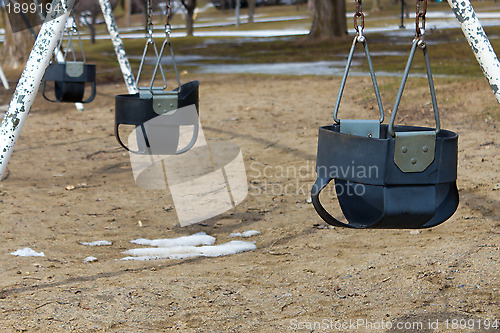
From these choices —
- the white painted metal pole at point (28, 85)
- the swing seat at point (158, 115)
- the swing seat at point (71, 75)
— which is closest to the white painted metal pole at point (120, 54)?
the swing seat at point (71, 75)

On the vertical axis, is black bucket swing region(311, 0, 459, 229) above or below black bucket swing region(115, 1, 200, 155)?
above

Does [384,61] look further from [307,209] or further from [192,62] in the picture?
[307,209]

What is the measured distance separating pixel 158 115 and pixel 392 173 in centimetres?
217

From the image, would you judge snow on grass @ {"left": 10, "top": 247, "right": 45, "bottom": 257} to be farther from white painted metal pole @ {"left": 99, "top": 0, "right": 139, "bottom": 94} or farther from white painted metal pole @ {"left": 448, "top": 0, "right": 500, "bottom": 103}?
white painted metal pole @ {"left": 448, "top": 0, "right": 500, "bottom": 103}

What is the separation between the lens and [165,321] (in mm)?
2707

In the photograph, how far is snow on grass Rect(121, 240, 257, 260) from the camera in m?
3.61

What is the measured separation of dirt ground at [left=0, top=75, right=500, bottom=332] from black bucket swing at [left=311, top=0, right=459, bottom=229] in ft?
1.94

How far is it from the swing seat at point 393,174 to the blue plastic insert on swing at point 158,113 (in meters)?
1.80

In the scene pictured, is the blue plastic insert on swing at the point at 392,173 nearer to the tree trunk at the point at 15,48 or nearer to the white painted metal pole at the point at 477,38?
the white painted metal pole at the point at 477,38

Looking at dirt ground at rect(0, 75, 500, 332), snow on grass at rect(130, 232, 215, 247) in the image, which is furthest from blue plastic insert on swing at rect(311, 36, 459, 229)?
snow on grass at rect(130, 232, 215, 247)

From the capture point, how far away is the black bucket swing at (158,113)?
3.91m

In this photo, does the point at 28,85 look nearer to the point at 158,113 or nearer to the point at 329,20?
the point at 158,113

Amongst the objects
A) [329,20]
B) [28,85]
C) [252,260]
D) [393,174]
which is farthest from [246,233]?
[329,20]

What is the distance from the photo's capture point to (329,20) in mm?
17812
